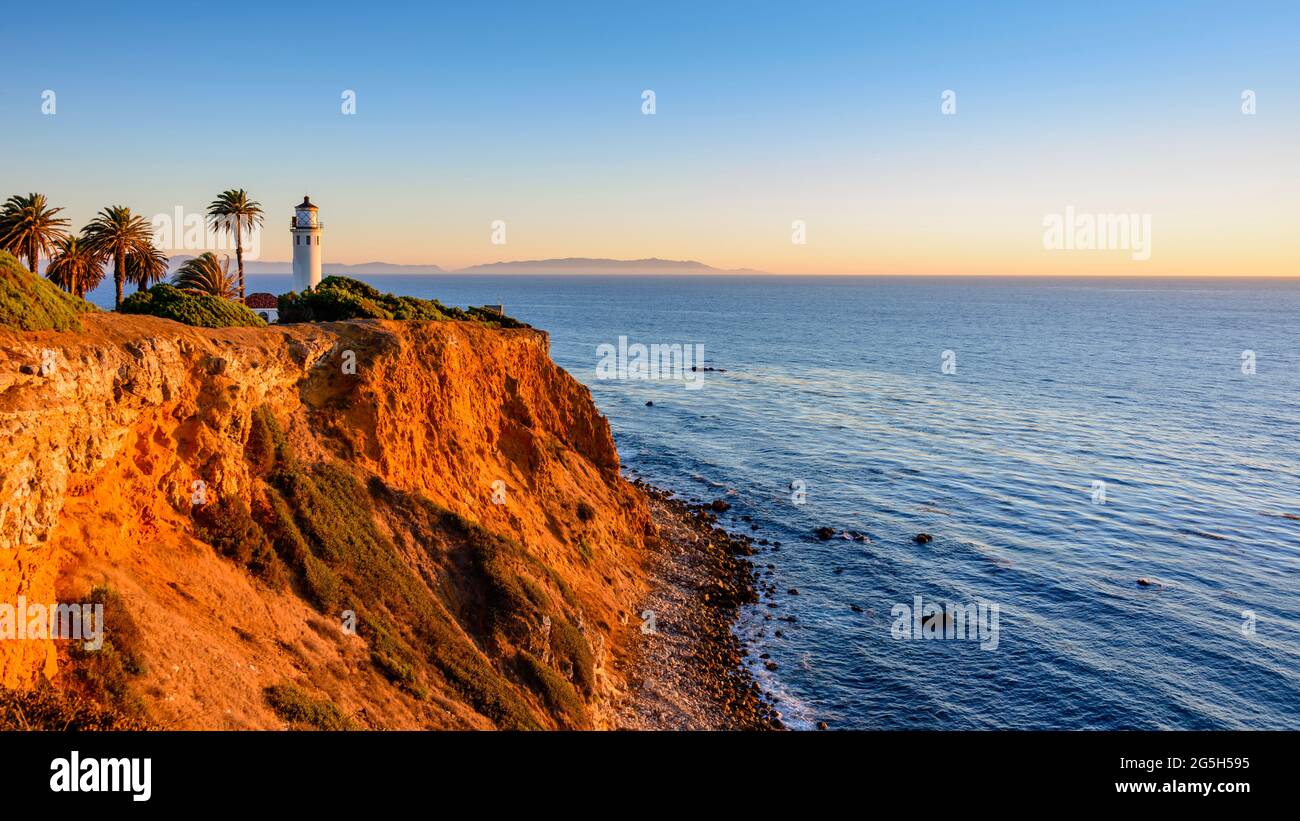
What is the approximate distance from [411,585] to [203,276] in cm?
3320

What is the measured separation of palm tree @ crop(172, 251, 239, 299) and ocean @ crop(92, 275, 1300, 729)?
3688cm

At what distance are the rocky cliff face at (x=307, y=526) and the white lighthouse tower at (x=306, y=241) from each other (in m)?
20.5

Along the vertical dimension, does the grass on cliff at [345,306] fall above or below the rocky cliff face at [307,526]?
above

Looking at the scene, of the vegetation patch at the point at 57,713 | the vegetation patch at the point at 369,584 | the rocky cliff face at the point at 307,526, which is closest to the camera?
the vegetation patch at the point at 57,713

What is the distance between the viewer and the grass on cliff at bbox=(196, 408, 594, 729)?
25438 mm

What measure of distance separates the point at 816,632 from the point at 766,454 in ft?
111

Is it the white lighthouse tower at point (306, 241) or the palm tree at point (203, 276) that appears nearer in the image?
the palm tree at point (203, 276)

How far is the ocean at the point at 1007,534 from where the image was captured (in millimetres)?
37219

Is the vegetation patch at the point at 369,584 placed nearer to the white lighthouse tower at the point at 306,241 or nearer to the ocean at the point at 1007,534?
the ocean at the point at 1007,534

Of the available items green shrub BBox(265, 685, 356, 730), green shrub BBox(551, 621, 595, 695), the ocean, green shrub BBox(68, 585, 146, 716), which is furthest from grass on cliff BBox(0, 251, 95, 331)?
the ocean

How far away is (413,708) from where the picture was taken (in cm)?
2389

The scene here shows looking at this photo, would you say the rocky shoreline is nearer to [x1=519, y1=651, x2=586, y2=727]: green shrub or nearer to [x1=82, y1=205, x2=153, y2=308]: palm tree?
[x1=519, y1=651, x2=586, y2=727]: green shrub

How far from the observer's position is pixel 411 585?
2944cm

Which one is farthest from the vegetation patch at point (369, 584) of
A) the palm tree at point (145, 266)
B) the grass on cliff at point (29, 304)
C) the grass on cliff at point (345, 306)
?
the palm tree at point (145, 266)
